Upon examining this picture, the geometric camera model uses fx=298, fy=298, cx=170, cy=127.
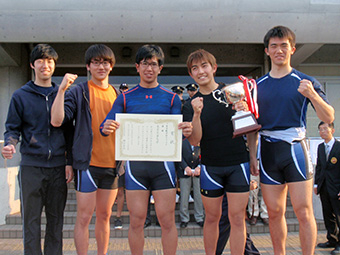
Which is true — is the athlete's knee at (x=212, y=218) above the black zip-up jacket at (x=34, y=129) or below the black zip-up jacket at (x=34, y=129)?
below

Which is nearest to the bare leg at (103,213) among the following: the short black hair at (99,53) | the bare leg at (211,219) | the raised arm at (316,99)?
the bare leg at (211,219)

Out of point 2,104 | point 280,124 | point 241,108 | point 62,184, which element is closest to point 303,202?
point 280,124

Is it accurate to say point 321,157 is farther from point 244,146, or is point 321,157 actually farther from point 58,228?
point 58,228

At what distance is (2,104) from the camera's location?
9531mm

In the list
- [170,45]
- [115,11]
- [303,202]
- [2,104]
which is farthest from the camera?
[170,45]

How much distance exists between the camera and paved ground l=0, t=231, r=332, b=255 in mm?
4848

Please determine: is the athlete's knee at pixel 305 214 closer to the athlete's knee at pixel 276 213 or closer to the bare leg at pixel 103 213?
the athlete's knee at pixel 276 213

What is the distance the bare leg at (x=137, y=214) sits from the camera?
2994 mm

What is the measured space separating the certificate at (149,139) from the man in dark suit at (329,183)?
367cm

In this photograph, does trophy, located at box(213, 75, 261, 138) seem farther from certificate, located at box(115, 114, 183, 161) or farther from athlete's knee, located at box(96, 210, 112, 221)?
athlete's knee, located at box(96, 210, 112, 221)

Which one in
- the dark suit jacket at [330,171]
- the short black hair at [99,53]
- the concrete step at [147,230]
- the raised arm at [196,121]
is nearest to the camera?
the raised arm at [196,121]

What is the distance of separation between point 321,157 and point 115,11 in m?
5.67

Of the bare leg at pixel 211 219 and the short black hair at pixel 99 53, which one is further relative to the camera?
the short black hair at pixel 99 53

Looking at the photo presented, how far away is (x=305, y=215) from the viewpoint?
2807mm
